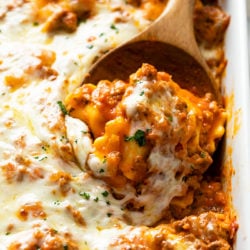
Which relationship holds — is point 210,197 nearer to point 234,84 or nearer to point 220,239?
point 220,239

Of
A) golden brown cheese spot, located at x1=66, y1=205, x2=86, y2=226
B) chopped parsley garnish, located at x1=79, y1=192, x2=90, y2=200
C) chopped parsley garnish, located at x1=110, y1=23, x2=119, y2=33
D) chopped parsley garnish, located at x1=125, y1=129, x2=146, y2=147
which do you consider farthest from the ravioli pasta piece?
chopped parsley garnish, located at x1=110, y1=23, x2=119, y2=33

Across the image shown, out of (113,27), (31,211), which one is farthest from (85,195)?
(113,27)

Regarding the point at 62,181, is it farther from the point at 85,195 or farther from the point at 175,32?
the point at 175,32

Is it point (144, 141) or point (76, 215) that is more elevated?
point (144, 141)

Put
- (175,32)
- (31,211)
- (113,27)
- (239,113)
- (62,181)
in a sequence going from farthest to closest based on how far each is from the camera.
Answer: (113,27) < (175,32) < (239,113) < (62,181) < (31,211)

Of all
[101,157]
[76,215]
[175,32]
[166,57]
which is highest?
[175,32]

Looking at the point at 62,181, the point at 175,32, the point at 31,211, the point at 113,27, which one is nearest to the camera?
the point at 31,211

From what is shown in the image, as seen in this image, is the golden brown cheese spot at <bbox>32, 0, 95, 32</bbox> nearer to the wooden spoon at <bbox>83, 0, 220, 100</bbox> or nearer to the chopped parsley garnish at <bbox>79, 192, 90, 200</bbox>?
the wooden spoon at <bbox>83, 0, 220, 100</bbox>

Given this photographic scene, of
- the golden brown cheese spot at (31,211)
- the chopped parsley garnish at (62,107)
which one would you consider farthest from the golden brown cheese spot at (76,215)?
the chopped parsley garnish at (62,107)
